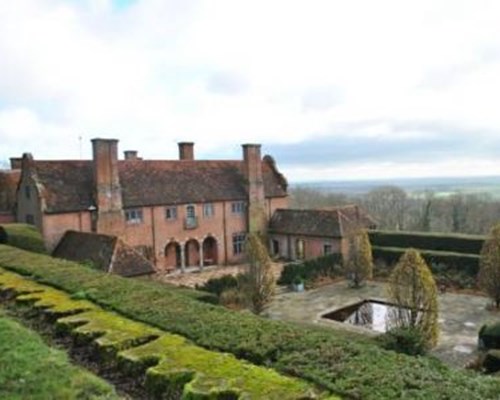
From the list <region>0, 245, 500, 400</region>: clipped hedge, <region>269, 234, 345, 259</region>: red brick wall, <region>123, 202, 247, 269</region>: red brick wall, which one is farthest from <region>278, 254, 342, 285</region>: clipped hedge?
<region>0, 245, 500, 400</region>: clipped hedge

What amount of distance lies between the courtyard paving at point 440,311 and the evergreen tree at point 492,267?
39.2 inches

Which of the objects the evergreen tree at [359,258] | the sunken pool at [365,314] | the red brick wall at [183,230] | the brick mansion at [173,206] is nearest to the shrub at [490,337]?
the sunken pool at [365,314]

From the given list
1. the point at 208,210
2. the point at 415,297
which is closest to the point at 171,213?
the point at 208,210

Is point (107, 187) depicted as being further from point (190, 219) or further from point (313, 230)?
point (313, 230)

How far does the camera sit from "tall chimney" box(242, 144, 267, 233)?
37062 mm

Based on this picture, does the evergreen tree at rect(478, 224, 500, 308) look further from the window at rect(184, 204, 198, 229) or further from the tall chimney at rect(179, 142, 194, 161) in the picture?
the tall chimney at rect(179, 142, 194, 161)

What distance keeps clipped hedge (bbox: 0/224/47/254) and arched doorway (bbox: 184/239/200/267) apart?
34.4ft

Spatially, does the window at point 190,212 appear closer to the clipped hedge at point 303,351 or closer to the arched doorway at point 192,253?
the arched doorway at point 192,253

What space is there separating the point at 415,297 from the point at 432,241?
17.4 meters

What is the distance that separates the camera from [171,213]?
3306cm

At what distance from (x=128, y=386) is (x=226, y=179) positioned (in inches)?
1209

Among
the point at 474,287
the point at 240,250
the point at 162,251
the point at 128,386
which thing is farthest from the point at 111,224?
the point at 128,386

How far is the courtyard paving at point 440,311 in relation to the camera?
18.2 m

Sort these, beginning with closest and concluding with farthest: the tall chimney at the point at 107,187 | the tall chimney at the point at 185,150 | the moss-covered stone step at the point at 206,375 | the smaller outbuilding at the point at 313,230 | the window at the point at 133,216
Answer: the moss-covered stone step at the point at 206,375 < the tall chimney at the point at 107,187 < the window at the point at 133,216 < the smaller outbuilding at the point at 313,230 < the tall chimney at the point at 185,150
